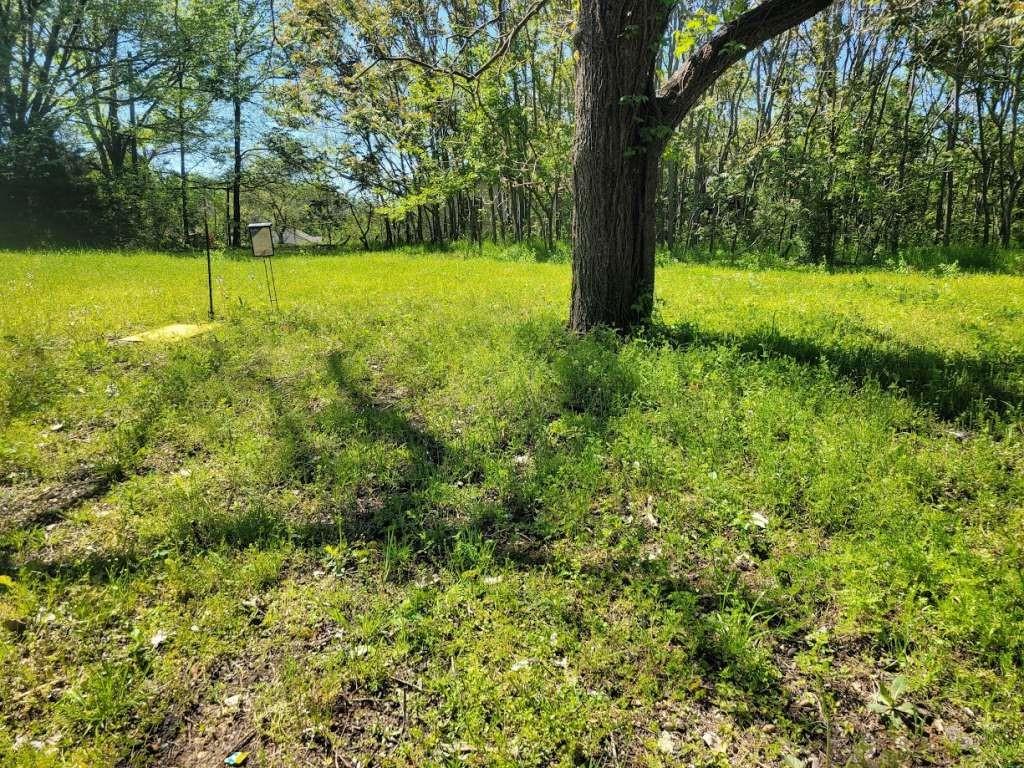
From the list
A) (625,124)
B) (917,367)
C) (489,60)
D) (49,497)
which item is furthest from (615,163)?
(49,497)

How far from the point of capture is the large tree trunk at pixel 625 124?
15.9 feet

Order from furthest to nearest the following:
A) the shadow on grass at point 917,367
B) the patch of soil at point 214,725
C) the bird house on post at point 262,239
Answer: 1. the bird house on post at point 262,239
2. the shadow on grass at point 917,367
3. the patch of soil at point 214,725

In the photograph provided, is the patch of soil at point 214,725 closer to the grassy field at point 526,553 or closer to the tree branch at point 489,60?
the grassy field at point 526,553

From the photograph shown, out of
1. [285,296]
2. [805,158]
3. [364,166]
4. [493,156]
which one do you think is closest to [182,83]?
[364,166]

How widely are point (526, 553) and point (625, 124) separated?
4262 mm

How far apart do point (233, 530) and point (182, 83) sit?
28.8 m

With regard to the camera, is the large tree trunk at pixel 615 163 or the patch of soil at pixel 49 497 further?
the large tree trunk at pixel 615 163

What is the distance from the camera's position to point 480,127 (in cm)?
1595

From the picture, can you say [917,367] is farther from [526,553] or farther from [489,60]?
[489,60]

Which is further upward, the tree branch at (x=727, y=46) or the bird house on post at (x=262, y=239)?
the tree branch at (x=727, y=46)

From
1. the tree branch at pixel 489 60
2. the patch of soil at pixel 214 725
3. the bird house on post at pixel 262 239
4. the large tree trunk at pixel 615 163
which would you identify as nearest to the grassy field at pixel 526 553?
the patch of soil at pixel 214 725

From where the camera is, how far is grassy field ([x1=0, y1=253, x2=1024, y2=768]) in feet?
6.41

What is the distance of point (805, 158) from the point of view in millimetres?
12672

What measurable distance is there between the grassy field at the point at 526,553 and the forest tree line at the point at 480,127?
325 centimetres
